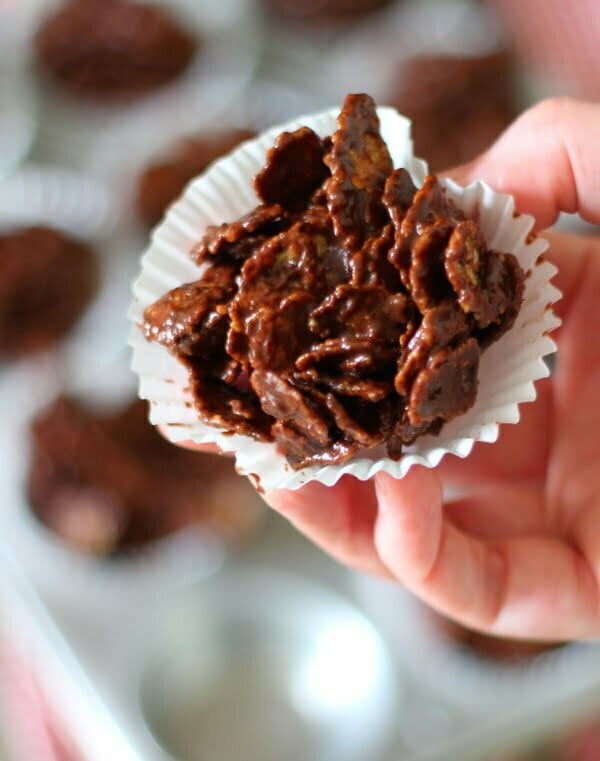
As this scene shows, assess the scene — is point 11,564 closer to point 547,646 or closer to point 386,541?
point 386,541

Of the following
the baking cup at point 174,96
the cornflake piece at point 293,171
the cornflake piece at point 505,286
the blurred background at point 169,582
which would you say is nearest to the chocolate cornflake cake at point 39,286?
the blurred background at point 169,582

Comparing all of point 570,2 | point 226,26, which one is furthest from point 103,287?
point 570,2

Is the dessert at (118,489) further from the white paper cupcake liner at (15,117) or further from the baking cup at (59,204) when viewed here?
the white paper cupcake liner at (15,117)

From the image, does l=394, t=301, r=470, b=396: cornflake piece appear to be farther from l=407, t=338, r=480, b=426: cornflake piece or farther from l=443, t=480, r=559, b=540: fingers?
l=443, t=480, r=559, b=540: fingers

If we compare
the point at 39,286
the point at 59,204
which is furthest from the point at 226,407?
the point at 59,204

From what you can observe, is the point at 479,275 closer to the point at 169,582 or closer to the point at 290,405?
the point at 290,405
